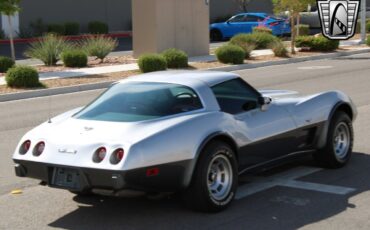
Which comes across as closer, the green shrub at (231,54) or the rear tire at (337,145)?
the rear tire at (337,145)

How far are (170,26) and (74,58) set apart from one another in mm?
4844

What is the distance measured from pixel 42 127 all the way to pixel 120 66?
1765cm

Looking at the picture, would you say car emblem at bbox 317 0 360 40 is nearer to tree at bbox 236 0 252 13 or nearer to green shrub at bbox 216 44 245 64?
green shrub at bbox 216 44 245 64

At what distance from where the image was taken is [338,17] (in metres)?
30.1

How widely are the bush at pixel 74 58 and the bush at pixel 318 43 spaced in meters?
10.2

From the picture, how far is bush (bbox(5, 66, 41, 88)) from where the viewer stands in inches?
739

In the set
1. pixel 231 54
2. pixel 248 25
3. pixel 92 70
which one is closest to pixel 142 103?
pixel 92 70

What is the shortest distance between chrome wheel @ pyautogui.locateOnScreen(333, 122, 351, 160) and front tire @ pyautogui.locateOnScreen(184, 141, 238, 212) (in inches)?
80.0

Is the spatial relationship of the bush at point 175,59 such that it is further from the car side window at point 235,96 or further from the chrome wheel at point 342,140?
the car side window at point 235,96

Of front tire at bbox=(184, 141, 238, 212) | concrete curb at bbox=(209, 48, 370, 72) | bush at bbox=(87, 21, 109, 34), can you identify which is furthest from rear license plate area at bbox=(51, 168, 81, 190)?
bush at bbox=(87, 21, 109, 34)

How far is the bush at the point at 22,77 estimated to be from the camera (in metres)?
18.8

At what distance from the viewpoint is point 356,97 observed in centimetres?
1494

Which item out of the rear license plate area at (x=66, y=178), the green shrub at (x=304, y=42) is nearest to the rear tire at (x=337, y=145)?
→ the rear license plate area at (x=66, y=178)

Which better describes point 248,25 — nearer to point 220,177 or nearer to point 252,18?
point 252,18
